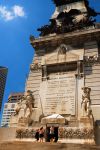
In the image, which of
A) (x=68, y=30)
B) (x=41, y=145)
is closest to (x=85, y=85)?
(x=68, y=30)

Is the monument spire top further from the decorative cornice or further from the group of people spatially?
the group of people

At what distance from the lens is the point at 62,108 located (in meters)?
24.2

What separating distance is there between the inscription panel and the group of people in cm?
281

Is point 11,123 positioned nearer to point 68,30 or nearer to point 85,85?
point 85,85

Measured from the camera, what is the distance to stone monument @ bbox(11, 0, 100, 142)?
22.7 metres

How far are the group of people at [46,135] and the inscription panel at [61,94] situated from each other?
2.81 m

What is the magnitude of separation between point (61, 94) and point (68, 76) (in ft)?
6.70

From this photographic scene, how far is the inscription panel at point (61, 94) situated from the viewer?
24175 millimetres

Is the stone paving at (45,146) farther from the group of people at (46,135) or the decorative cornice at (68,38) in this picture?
the decorative cornice at (68,38)

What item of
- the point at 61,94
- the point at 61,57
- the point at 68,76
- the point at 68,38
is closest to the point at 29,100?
the point at 61,94

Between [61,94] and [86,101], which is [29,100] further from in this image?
[86,101]

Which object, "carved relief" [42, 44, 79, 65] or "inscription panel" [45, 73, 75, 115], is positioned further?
"carved relief" [42, 44, 79, 65]

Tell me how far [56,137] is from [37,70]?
8479mm

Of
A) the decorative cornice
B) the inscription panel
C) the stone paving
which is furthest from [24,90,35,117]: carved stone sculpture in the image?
the stone paving
